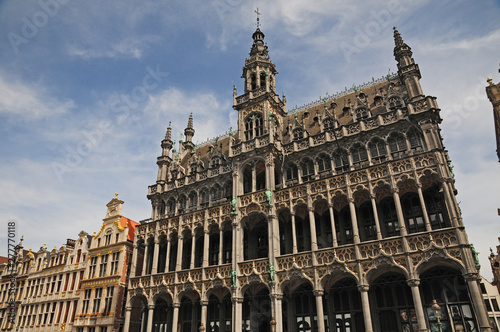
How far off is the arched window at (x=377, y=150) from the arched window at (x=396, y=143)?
22.6 inches

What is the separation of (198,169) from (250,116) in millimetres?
8475

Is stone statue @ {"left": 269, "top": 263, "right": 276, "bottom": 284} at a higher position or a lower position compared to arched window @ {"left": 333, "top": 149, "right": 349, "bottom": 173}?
lower

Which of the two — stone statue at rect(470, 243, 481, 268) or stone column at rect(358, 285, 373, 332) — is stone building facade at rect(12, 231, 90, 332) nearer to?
stone column at rect(358, 285, 373, 332)

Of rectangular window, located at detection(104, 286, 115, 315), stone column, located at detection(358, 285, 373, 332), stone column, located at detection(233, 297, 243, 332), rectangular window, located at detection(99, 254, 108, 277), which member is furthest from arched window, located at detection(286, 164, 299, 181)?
rectangular window, located at detection(99, 254, 108, 277)

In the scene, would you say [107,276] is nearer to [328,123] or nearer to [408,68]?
[328,123]

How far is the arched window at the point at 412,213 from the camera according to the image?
24.6 meters

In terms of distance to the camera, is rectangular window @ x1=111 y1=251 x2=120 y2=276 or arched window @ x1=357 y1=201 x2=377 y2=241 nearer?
arched window @ x1=357 y1=201 x2=377 y2=241

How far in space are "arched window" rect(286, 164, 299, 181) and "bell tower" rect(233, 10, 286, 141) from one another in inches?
156

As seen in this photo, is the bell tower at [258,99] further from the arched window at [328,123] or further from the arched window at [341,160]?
the arched window at [341,160]

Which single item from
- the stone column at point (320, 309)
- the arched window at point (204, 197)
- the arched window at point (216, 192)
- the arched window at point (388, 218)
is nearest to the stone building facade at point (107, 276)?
the arched window at point (204, 197)

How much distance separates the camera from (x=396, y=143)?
27.6 meters

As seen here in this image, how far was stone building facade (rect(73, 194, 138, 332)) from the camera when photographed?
A: 3650 cm

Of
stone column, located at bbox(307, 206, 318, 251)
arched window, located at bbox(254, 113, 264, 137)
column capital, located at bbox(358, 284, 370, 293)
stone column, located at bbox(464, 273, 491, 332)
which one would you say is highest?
arched window, located at bbox(254, 113, 264, 137)

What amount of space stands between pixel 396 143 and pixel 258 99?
556 inches
